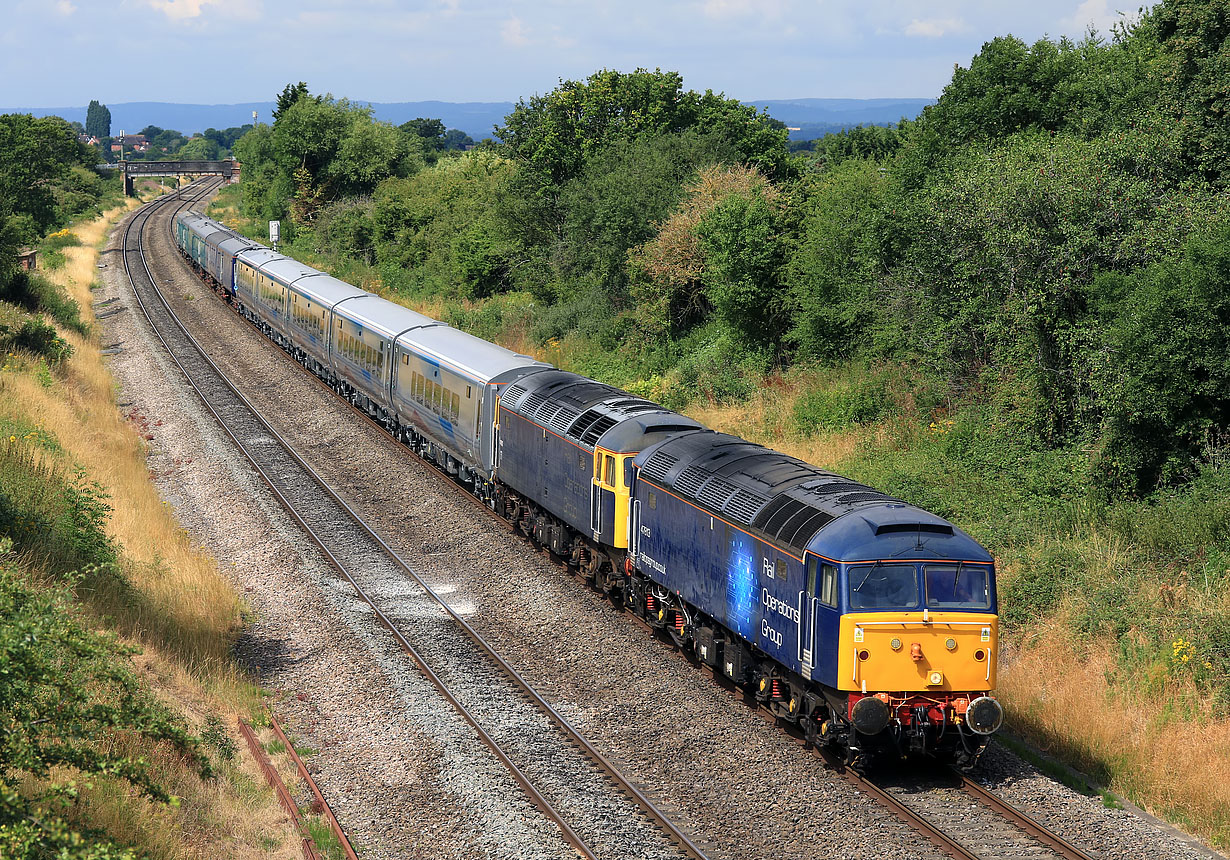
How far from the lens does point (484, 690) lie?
16.6 meters

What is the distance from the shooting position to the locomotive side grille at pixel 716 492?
52.5ft

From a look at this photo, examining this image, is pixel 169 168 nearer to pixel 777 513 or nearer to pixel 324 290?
pixel 324 290

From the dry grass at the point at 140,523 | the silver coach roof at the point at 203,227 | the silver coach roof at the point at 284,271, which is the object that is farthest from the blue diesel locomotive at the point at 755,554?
the silver coach roof at the point at 203,227

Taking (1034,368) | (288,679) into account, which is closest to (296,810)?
(288,679)

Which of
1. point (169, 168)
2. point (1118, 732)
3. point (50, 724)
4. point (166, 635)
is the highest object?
point (169, 168)

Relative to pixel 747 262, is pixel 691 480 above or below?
below

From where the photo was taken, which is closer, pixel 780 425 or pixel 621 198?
pixel 780 425

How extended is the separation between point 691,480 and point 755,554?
7.58 feet

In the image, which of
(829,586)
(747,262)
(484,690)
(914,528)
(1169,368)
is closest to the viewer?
(829,586)

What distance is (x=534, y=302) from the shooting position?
162ft

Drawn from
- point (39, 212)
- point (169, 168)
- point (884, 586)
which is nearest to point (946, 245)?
point (884, 586)

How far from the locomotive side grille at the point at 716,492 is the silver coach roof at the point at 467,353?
9.88 m

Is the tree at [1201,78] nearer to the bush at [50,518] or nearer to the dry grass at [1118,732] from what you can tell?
the dry grass at [1118,732]

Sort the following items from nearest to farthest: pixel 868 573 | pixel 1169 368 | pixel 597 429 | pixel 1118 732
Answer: pixel 868 573 → pixel 1118 732 → pixel 1169 368 → pixel 597 429
